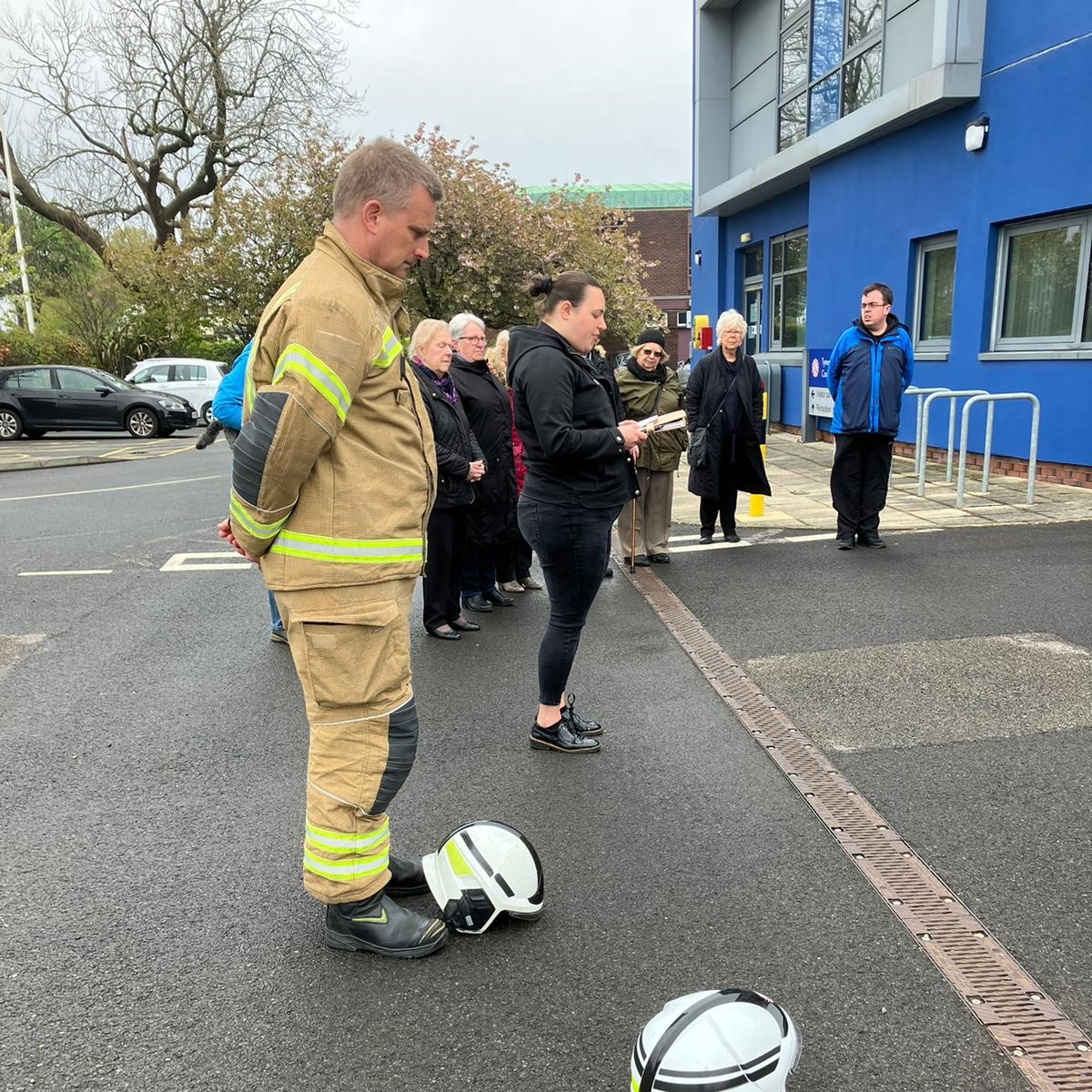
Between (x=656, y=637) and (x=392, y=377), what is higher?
(x=392, y=377)

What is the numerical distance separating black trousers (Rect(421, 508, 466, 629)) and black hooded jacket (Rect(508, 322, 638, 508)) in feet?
6.10

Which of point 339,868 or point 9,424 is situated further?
point 9,424

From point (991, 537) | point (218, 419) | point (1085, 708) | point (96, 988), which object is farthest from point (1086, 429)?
point (96, 988)

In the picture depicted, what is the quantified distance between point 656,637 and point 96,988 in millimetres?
3622

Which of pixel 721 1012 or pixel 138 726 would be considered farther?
pixel 138 726

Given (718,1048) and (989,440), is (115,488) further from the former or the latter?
(718,1048)

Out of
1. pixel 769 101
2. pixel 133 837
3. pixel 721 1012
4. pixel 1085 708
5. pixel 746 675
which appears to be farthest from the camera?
pixel 769 101

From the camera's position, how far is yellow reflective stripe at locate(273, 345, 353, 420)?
7.19ft

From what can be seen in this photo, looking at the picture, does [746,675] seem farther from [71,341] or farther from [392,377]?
[71,341]

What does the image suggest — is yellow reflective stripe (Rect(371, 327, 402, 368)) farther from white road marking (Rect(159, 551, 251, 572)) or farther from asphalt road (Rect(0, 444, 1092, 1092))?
white road marking (Rect(159, 551, 251, 572))

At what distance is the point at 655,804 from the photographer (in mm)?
3467

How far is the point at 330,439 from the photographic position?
225 centimetres

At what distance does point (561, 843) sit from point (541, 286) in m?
2.22

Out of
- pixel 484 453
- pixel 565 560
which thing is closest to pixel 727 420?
pixel 484 453
